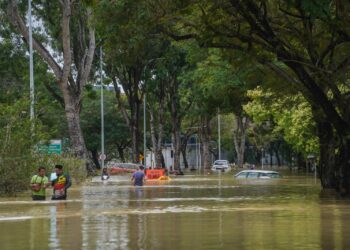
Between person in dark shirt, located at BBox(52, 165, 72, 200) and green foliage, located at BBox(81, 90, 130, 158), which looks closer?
person in dark shirt, located at BBox(52, 165, 72, 200)

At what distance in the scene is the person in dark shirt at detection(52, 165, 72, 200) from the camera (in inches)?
986

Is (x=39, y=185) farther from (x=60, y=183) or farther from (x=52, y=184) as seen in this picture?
(x=60, y=183)

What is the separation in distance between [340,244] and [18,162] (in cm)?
2012

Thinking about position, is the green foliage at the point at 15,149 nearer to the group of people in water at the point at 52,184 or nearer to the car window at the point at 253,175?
the group of people in water at the point at 52,184

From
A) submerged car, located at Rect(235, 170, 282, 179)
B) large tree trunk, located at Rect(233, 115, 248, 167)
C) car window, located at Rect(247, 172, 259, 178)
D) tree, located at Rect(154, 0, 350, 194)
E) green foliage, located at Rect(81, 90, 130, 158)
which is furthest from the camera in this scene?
green foliage, located at Rect(81, 90, 130, 158)

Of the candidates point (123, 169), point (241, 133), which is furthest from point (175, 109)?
point (241, 133)

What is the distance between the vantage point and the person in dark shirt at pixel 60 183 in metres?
25.0

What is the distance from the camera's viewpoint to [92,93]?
58.2 metres

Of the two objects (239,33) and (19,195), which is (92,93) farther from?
(239,33)

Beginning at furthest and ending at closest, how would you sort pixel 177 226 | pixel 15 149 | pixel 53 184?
1. pixel 15 149
2. pixel 53 184
3. pixel 177 226

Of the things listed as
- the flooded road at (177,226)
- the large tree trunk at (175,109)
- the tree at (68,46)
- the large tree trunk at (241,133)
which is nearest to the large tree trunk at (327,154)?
the flooded road at (177,226)

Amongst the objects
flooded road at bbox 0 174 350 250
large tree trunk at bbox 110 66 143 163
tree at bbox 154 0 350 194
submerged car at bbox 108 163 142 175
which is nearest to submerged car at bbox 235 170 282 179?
large tree trunk at bbox 110 66 143 163

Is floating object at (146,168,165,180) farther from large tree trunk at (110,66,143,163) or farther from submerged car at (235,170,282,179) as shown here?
submerged car at (235,170,282,179)

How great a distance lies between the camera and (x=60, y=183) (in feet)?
83.9
